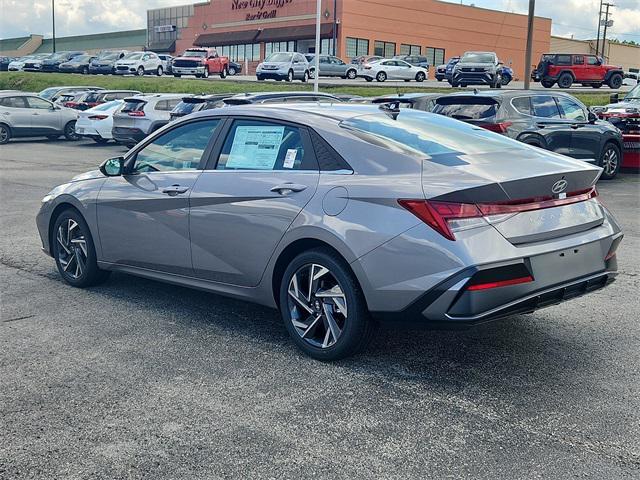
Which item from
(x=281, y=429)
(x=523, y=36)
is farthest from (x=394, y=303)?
(x=523, y=36)

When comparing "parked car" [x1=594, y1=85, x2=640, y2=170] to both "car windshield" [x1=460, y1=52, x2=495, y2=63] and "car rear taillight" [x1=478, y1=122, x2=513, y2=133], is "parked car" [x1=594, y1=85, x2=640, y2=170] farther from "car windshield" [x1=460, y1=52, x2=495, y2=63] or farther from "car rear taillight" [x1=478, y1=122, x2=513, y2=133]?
"car windshield" [x1=460, y1=52, x2=495, y2=63]

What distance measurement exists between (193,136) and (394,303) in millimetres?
2325

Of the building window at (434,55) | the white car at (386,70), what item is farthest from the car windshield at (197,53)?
the building window at (434,55)

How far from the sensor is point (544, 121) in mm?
14156

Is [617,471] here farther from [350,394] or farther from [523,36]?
[523,36]

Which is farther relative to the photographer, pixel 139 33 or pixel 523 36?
pixel 139 33

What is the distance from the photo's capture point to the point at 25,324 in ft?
19.1

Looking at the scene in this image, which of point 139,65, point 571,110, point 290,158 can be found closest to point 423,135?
point 290,158

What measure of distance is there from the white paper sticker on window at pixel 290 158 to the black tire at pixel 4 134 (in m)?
23.9

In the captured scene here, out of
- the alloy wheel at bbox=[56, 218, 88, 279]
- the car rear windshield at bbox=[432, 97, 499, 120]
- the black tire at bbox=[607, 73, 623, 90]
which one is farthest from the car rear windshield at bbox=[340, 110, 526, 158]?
the black tire at bbox=[607, 73, 623, 90]

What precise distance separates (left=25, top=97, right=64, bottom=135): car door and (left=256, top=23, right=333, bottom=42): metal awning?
1719 inches

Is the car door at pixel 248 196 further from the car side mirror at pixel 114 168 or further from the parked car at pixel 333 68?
the parked car at pixel 333 68

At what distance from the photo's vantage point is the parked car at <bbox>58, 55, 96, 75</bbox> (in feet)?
185

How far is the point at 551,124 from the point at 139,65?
4283 centimetres
